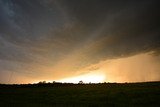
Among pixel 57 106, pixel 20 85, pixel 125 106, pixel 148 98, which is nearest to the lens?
pixel 125 106

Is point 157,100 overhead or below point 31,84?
below

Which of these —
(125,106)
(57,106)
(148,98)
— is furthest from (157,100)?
(57,106)

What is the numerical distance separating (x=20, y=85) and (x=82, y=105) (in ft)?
140

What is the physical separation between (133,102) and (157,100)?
301 cm

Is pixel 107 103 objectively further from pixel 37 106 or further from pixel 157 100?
pixel 37 106

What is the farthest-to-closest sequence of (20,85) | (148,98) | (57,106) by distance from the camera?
(20,85) → (148,98) → (57,106)

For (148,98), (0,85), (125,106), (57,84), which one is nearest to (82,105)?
(125,106)

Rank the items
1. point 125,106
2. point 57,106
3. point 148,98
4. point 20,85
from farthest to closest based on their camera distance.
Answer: point 20,85 < point 148,98 < point 57,106 < point 125,106

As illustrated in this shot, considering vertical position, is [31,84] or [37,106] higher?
[31,84]

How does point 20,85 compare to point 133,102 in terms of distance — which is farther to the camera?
point 20,85

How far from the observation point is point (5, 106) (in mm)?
32344

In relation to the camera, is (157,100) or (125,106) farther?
(157,100)

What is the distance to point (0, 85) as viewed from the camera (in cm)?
7162

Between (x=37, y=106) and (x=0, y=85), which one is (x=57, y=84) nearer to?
(x=0, y=85)
